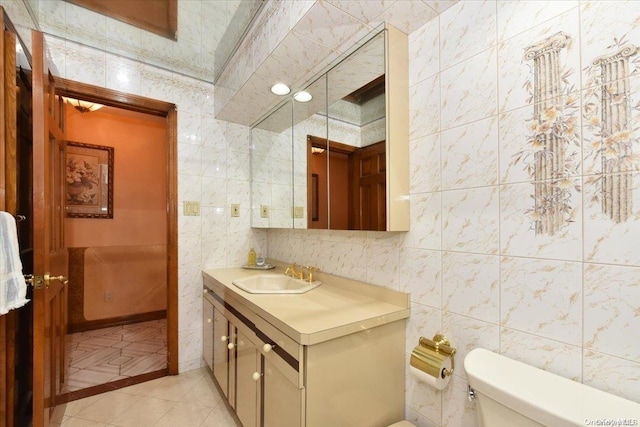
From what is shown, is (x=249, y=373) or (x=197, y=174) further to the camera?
(x=197, y=174)

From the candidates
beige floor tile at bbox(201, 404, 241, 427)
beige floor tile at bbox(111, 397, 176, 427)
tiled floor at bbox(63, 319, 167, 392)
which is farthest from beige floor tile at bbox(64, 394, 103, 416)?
beige floor tile at bbox(201, 404, 241, 427)

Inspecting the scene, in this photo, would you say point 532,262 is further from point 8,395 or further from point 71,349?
point 71,349

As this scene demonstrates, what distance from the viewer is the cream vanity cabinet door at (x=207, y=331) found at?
2055mm

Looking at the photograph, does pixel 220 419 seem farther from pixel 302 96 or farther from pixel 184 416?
pixel 302 96

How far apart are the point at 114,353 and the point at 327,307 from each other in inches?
95.5

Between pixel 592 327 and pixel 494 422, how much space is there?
0.39 metres

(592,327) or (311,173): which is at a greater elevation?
(311,173)

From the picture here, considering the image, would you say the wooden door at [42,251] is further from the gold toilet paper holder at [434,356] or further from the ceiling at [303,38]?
the gold toilet paper holder at [434,356]

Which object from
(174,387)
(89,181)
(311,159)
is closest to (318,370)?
(311,159)

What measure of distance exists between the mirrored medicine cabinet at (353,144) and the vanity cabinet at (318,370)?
1.54 feet

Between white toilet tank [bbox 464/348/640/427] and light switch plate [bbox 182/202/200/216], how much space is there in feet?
6.69

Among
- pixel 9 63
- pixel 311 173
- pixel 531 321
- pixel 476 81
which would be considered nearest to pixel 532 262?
pixel 531 321

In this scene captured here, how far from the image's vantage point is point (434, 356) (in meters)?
1.09

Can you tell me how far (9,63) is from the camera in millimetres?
1155
